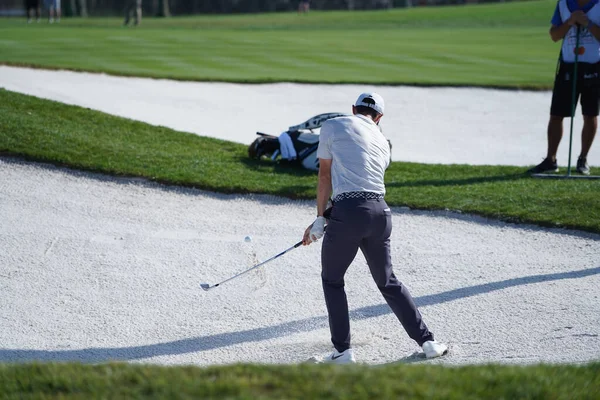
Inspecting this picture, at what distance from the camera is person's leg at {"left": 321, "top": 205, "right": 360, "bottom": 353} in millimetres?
6324

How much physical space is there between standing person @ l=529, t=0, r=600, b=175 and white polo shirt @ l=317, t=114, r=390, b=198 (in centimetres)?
599

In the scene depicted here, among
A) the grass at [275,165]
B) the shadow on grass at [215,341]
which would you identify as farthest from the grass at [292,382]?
the shadow on grass at [215,341]

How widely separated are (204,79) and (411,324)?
13.3 m

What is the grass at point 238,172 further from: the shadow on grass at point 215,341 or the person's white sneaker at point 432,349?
the person's white sneaker at point 432,349

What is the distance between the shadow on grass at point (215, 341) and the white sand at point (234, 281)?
18mm

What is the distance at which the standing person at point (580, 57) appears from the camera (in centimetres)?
1134

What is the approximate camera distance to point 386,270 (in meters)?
6.50

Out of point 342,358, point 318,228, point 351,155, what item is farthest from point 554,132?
point 342,358

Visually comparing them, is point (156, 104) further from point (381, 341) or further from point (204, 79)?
point (381, 341)

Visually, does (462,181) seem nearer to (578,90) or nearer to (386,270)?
(578,90)

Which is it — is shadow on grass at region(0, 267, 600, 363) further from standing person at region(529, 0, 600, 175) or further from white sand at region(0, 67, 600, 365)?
standing person at region(529, 0, 600, 175)

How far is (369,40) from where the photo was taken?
97.2 ft

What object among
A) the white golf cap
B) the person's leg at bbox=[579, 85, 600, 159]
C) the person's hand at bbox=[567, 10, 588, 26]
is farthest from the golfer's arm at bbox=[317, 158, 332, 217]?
the person's leg at bbox=[579, 85, 600, 159]

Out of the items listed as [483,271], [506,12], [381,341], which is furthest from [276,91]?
[506,12]
